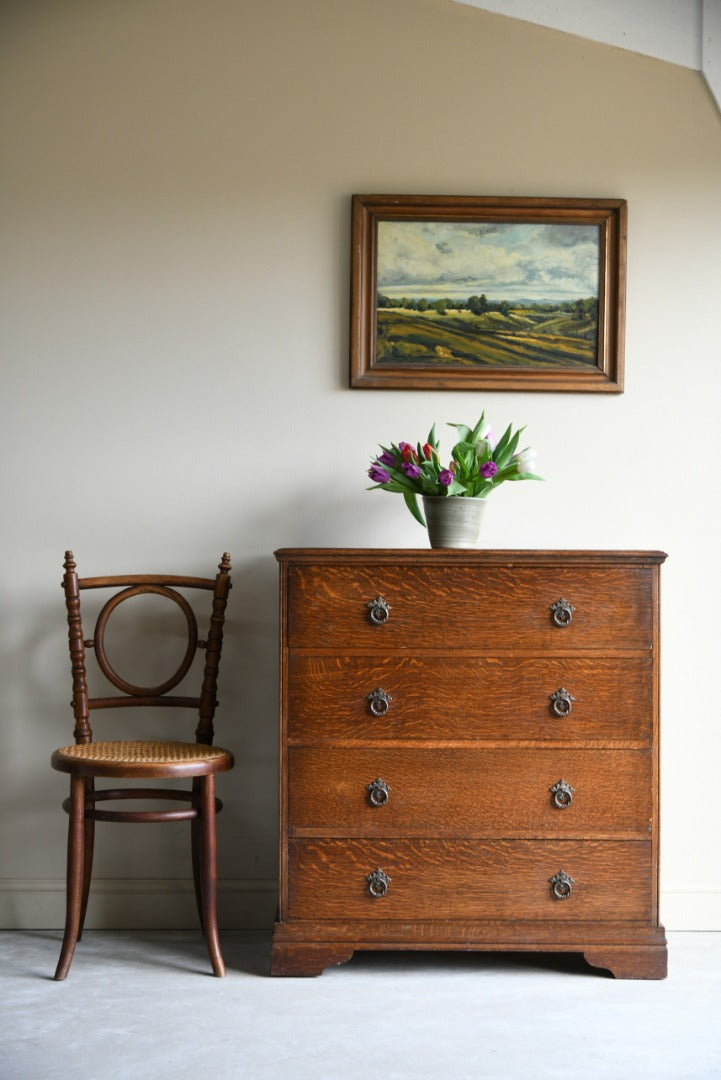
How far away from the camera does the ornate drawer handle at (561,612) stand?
2.84m

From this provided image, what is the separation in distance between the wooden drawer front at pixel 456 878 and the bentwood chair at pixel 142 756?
287 mm

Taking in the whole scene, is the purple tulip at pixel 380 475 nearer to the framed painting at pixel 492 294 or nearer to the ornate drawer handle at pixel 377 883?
the framed painting at pixel 492 294

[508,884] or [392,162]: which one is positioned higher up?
[392,162]

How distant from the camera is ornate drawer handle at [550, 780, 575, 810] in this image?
2.83 meters

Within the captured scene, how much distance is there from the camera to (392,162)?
3.40 m

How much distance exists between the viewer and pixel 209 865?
2861 mm

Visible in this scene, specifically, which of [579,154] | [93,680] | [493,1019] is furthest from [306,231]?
[493,1019]

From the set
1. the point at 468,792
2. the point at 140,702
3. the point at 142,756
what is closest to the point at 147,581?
the point at 140,702

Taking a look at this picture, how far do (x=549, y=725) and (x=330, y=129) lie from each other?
6.59ft

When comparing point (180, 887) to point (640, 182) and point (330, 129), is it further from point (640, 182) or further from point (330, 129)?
point (640, 182)

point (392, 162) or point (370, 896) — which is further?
point (392, 162)

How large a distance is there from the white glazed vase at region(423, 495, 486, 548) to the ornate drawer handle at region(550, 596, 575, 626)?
12.3 inches

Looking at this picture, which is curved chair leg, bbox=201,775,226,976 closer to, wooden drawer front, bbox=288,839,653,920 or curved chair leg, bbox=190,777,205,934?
curved chair leg, bbox=190,777,205,934

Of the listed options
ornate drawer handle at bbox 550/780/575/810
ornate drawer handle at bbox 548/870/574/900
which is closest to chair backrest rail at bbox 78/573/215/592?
ornate drawer handle at bbox 550/780/575/810
